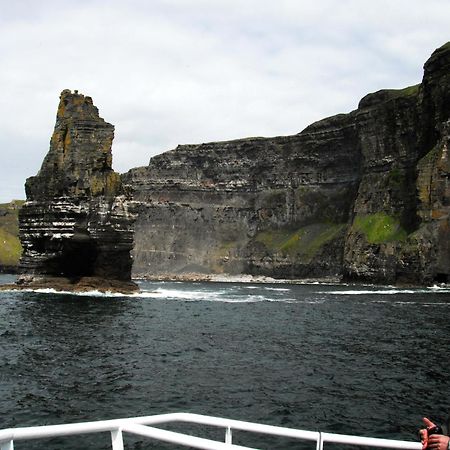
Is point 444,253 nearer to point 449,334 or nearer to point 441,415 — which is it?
point 449,334

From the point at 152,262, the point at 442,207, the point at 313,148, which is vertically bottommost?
the point at 152,262

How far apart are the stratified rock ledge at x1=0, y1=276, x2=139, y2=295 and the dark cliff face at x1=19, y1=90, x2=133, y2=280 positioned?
145 cm

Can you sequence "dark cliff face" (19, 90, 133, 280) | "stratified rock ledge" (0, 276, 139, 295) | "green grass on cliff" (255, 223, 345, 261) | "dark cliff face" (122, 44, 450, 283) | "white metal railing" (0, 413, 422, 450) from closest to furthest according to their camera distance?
"white metal railing" (0, 413, 422, 450) → "stratified rock ledge" (0, 276, 139, 295) → "dark cliff face" (19, 90, 133, 280) → "dark cliff face" (122, 44, 450, 283) → "green grass on cliff" (255, 223, 345, 261)

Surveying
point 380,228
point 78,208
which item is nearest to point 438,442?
point 78,208

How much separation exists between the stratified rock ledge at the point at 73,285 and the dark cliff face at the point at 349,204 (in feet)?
87.0

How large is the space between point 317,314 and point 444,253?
65.9 meters

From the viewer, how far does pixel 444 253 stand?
111 m

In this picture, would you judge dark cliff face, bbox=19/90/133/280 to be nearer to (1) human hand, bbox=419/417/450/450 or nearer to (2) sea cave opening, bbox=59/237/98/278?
(2) sea cave opening, bbox=59/237/98/278

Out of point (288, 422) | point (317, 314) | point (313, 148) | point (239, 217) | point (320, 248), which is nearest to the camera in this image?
point (288, 422)

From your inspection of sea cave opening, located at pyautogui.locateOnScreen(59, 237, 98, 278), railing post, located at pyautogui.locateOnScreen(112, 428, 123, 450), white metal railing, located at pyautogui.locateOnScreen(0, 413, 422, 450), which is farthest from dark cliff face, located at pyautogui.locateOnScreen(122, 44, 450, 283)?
railing post, located at pyautogui.locateOnScreen(112, 428, 123, 450)

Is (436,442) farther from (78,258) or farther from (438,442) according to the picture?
(78,258)

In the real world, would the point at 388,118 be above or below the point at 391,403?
above

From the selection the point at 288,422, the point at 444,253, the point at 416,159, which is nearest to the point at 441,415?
the point at 288,422

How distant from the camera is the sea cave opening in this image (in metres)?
79.0
